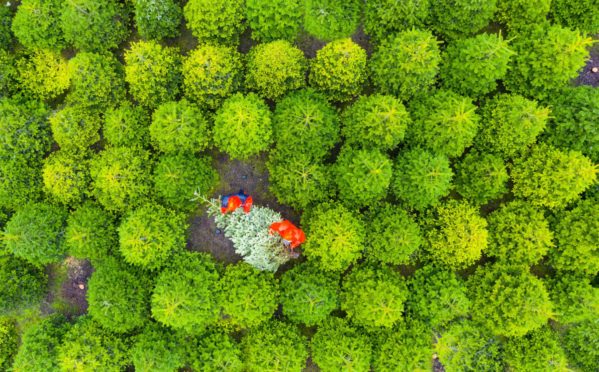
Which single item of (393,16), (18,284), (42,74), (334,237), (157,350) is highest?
(393,16)

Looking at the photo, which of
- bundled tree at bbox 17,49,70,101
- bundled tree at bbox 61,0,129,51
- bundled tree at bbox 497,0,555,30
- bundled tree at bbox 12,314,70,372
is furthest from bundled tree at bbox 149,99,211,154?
bundled tree at bbox 497,0,555,30

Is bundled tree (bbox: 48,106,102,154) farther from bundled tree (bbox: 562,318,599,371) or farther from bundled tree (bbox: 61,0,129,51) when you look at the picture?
bundled tree (bbox: 562,318,599,371)

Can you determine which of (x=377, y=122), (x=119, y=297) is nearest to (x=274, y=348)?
(x=119, y=297)

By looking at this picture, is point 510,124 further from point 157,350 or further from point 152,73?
point 157,350

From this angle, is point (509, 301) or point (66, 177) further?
point (66, 177)

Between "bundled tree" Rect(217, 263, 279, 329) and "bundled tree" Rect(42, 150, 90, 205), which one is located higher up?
"bundled tree" Rect(42, 150, 90, 205)

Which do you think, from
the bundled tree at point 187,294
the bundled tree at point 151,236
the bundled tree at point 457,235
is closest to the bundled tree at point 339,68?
the bundled tree at point 457,235
